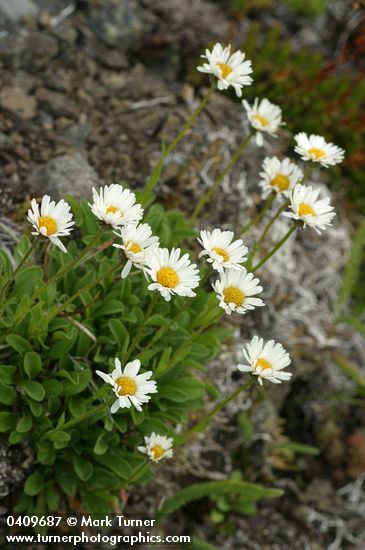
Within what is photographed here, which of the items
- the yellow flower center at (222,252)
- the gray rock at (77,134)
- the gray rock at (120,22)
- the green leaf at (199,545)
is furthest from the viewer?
Answer: the gray rock at (120,22)

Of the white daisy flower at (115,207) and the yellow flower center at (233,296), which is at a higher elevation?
the white daisy flower at (115,207)

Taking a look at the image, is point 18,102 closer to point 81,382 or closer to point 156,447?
point 81,382

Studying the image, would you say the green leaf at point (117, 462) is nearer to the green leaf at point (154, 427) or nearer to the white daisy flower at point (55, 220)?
the green leaf at point (154, 427)

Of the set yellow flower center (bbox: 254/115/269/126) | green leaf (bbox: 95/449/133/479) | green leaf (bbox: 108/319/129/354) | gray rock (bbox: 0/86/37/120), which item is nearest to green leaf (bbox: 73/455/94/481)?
green leaf (bbox: 95/449/133/479)

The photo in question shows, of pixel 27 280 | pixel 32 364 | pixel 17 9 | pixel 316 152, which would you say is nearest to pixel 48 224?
pixel 27 280

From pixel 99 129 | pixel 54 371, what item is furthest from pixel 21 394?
pixel 99 129

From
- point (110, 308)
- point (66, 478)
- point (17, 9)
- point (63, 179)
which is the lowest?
point (66, 478)

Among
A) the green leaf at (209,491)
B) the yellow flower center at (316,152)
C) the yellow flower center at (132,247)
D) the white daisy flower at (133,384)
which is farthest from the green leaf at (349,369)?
the yellow flower center at (132,247)
